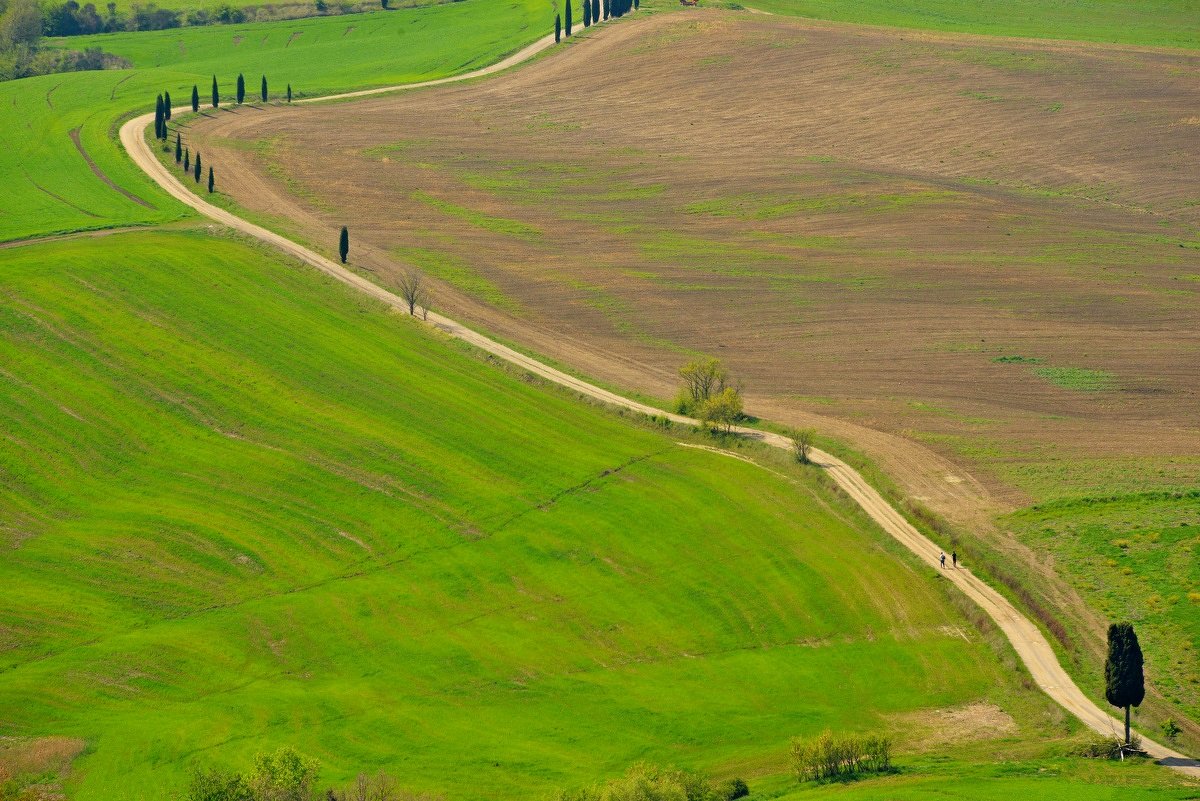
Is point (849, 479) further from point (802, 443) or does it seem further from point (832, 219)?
point (832, 219)

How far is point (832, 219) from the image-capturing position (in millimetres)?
142250

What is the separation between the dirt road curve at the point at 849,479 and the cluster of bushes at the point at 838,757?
11500mm

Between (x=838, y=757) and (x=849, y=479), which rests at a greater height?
(x=849, y=479)

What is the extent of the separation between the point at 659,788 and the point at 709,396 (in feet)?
166

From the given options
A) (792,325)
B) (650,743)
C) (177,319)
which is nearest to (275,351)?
(177,319)

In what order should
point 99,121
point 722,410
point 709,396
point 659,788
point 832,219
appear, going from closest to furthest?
point 659,788, point 722,410, point 709,396, point 832,219, point 99,121

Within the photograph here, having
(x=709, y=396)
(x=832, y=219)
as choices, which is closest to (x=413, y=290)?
(x=709, y=396)

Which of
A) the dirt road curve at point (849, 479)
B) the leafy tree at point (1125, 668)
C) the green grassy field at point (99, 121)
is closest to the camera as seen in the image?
the leafy tree at point (1125, 668)

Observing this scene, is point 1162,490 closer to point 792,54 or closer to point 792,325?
point 792,325

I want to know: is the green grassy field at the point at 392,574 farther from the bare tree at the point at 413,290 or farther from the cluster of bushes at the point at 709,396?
the bare tree at the point at 413,290

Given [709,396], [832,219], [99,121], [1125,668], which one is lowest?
[1125,668]

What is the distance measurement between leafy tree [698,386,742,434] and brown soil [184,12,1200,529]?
649cm

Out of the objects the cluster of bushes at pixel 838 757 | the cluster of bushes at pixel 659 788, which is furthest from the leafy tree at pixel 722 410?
the cluster of bushes at pixel 659 788

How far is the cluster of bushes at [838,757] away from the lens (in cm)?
6141
